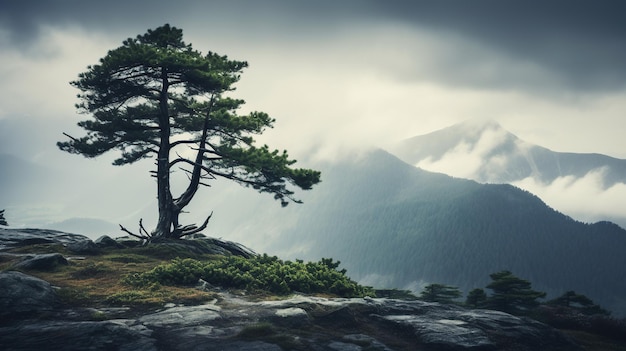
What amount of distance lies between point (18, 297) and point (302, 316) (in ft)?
26.0

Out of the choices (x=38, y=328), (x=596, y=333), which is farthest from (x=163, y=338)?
(x=596, y=333)

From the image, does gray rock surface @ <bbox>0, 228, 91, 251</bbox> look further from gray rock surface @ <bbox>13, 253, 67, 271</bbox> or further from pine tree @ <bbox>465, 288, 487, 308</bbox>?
pine tree @ <bbox>465, 288, 487, 308</bbox>

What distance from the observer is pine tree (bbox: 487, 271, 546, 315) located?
108 ft

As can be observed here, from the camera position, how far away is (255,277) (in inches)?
666

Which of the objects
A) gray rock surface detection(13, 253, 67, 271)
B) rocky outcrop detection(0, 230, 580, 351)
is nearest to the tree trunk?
gray rock surface detection(13, 253, 67, 271)


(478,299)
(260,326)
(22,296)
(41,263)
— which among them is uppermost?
(478,299)

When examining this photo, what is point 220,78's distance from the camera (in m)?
24.1

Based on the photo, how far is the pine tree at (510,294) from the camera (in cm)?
3300

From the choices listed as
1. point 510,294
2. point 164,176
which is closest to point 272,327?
point 164,176

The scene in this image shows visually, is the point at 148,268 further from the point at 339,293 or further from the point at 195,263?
the point at 339,293

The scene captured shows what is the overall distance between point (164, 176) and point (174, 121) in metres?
4.28

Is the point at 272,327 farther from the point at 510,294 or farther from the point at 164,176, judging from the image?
the point at 510,294

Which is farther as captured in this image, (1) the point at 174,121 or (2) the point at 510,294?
(2) the point at 510,294

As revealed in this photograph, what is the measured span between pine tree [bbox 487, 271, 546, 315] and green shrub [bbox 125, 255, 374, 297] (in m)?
20.2
